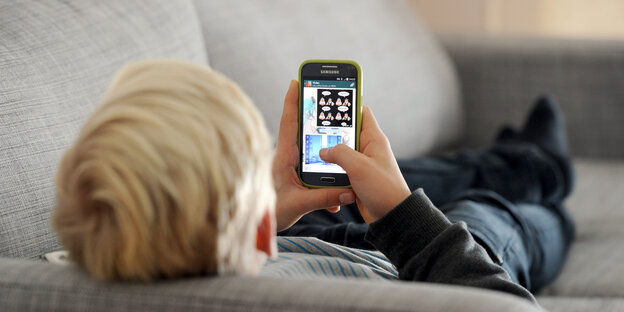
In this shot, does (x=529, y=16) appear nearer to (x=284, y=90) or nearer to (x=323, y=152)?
(x=284, y=90)

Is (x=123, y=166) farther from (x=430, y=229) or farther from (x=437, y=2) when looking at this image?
(x=437, y=2)

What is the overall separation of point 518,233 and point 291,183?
42 centimetres

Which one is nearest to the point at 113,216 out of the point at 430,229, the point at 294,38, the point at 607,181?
the point at 430,229

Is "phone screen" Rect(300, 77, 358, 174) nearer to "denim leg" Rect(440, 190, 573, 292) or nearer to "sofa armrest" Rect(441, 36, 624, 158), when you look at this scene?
"denim leg" Rect(440, 190, 573, 292)

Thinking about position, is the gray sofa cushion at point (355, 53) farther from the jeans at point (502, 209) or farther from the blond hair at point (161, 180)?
the blond hair at point (161, 180)

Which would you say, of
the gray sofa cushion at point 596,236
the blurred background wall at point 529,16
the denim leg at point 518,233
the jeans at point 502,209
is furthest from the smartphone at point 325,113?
the blurred background wall at point 529,16

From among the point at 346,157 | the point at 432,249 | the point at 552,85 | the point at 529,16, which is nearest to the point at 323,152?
the point at 346,157

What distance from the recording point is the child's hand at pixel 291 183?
73cm

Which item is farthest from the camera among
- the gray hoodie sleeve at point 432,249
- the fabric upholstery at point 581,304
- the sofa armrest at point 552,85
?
the sofa armrest at point 552,85

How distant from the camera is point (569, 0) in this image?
7.95ft

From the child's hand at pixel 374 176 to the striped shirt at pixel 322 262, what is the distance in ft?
0.17

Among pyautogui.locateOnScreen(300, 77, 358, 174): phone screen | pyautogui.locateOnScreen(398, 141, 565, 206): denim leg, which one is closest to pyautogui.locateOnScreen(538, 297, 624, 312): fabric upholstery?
pyautogui.locateOnScreen(398, 141, 565, 206): denim leg

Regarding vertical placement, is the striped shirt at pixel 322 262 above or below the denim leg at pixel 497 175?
above

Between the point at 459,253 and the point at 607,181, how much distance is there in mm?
999
